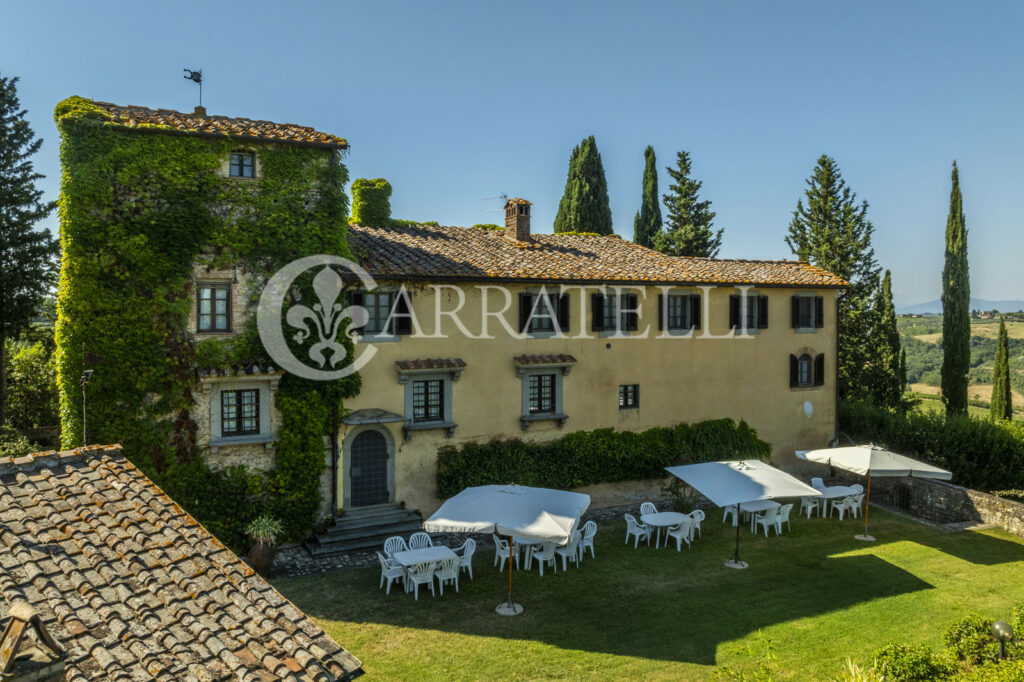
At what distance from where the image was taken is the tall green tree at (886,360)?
32500 millimetres

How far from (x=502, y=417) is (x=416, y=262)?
519cm

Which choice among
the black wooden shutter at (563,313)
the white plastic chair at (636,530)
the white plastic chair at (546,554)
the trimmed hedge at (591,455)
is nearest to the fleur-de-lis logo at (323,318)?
the trimmed hedge at (591,455)

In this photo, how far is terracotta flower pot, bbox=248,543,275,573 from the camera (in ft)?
47.2

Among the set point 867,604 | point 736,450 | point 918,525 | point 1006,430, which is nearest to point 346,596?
point 867,604

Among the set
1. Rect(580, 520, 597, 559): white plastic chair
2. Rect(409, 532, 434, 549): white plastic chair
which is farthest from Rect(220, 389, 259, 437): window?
Rect(580, 520, 597, 559): white plastic chair

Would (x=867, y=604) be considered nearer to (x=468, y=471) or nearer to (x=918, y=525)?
(x=918, y=525)

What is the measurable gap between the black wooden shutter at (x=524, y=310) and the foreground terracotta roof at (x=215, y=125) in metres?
6.58

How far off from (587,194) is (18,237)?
89.6 ft

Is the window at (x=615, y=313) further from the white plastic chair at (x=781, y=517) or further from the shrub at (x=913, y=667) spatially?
the shrub at (x=913, y=667)

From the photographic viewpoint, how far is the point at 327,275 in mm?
16453

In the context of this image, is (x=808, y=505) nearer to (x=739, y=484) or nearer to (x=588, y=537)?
(x=739, y=484)

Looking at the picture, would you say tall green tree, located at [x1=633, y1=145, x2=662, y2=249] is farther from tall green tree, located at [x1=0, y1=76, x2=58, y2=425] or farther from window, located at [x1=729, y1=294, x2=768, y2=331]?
tall green tree, located at [x1=0, y1=76, x2=58, y2=425]

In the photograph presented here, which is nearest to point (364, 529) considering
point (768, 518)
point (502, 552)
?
point (502, 552)

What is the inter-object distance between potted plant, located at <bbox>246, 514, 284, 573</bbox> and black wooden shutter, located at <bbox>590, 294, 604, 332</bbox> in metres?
10.7
